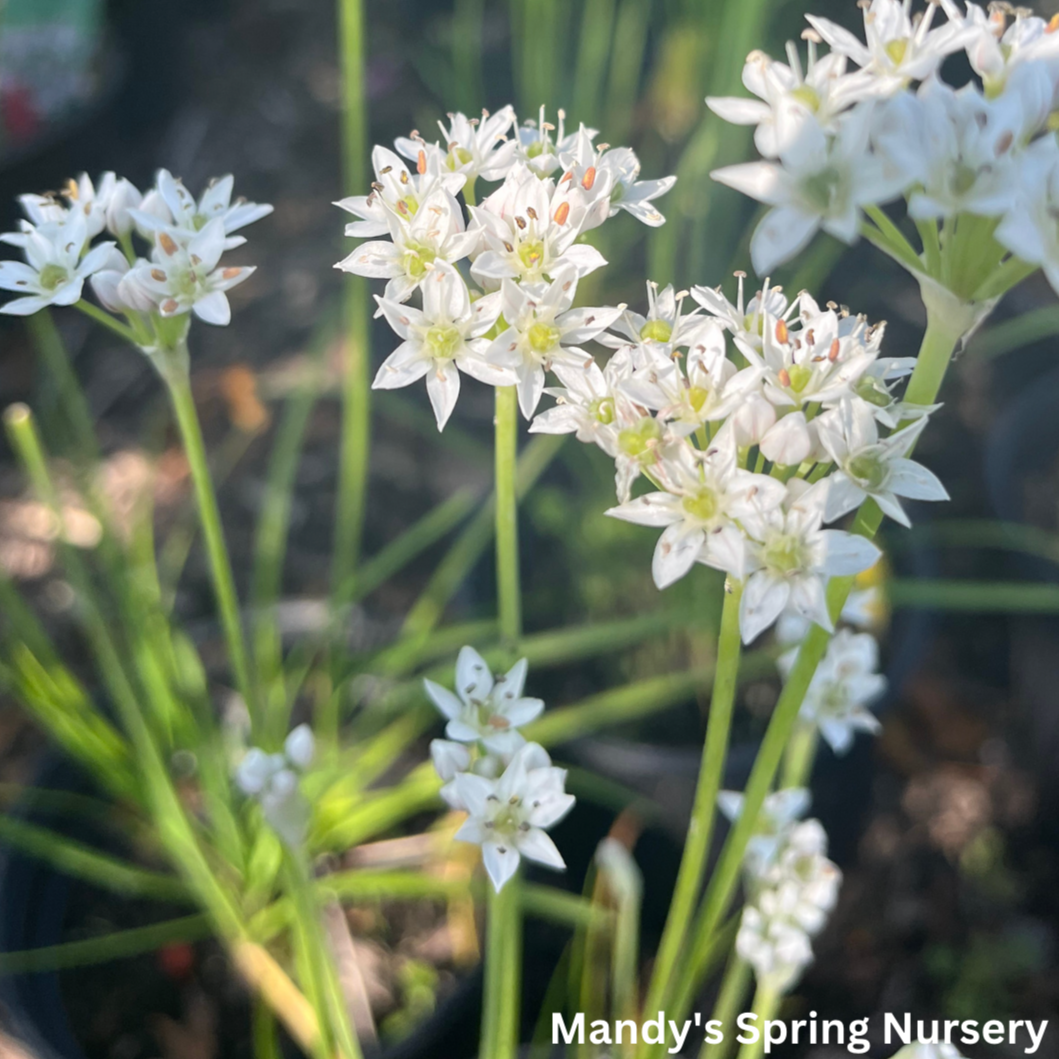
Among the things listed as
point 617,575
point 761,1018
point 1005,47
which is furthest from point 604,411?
point 617,575

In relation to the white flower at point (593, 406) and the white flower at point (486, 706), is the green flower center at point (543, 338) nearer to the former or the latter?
the white flower at point (593, 406)

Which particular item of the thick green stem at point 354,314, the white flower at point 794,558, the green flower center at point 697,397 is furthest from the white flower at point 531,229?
the thick green stem at point 354,314

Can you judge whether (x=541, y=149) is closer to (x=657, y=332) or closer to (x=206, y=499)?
(x=657, y=332)

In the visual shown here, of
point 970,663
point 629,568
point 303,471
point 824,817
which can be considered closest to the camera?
point 824,817

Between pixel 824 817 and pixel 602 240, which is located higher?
pixel 602 240

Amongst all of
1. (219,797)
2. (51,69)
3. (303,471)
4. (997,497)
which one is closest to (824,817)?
(997,497)

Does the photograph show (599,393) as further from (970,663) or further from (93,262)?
(970,663)

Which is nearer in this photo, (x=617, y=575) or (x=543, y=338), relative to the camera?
(x=543, y=338)
